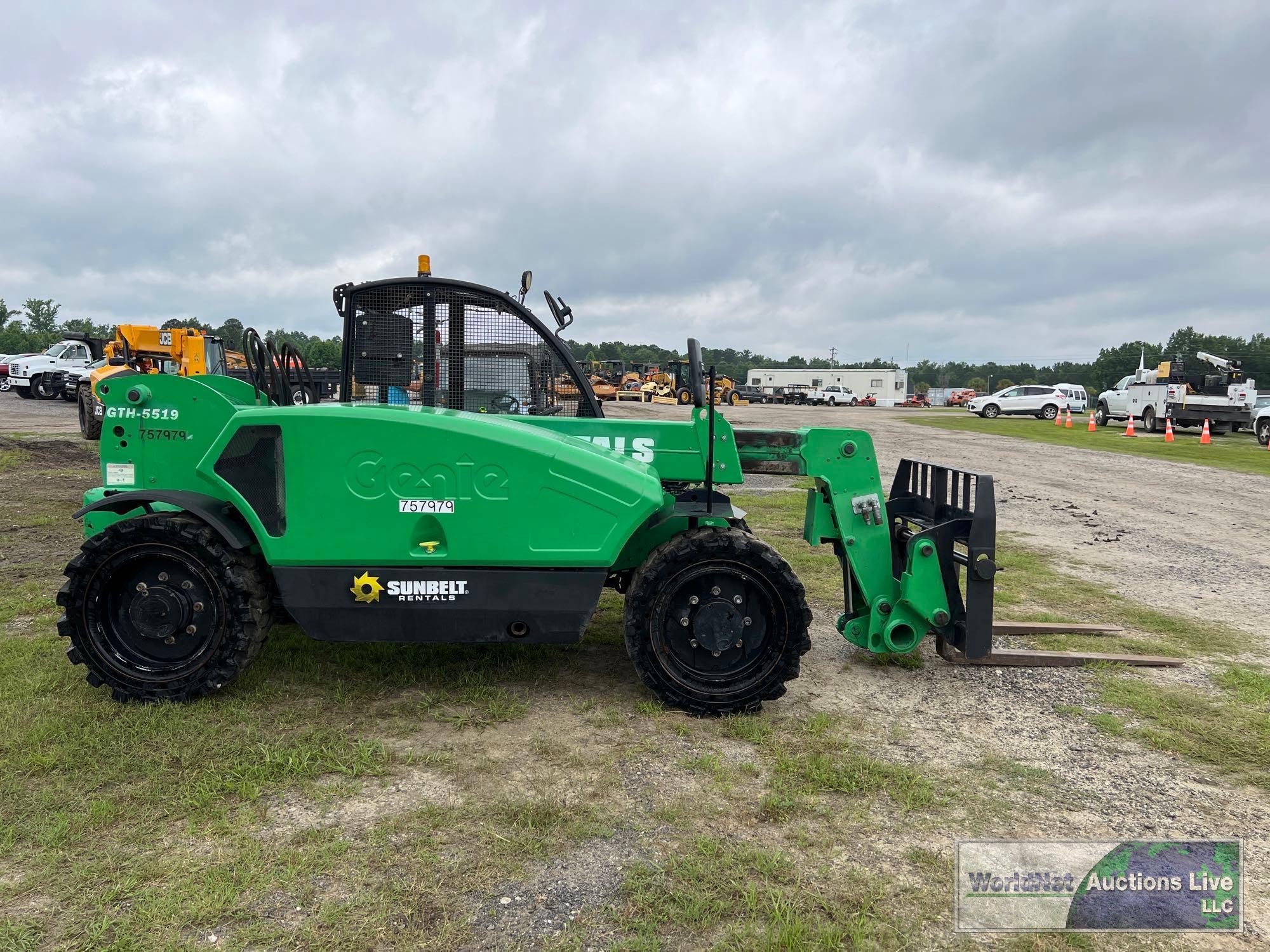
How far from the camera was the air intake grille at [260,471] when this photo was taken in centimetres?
417

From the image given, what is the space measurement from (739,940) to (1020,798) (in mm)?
1613

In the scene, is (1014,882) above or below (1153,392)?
below

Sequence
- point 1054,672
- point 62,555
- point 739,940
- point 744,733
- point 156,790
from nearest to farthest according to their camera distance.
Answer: point 739,940 → point 156,790 → point 744,733 → point 1054,672 → point 62,555

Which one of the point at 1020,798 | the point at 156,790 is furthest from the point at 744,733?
the point at 156,790

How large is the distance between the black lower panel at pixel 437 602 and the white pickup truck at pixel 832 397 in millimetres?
58493

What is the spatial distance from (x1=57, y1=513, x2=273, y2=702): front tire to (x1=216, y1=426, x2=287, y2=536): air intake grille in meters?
0.24

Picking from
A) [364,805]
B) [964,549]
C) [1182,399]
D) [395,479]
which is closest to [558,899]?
[364,805]

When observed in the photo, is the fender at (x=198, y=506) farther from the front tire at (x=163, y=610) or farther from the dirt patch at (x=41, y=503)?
the dirt patch at (x=41, y=503)

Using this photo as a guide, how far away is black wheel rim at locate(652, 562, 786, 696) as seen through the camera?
4277 mm

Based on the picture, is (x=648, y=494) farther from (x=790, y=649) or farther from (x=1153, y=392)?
(x=1153, y=392)

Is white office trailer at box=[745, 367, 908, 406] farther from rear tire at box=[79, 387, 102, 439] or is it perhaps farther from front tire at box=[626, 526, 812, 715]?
front tire at box=[626, 526, 812, 715]

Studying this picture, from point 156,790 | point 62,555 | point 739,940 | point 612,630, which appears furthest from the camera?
point 62,555

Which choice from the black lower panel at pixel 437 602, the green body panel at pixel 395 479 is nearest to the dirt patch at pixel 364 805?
the black lower panel at pixel 437 602

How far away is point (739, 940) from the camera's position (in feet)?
8.57
